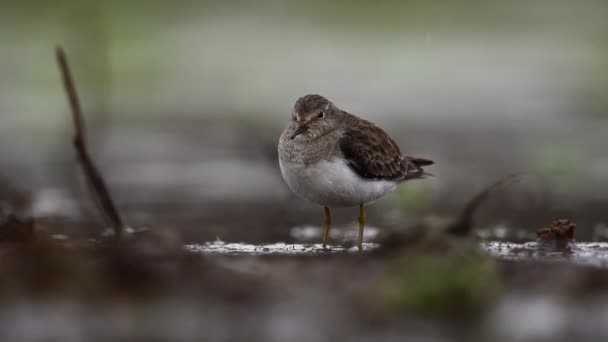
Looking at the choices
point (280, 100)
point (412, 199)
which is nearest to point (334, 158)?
point (412, 199)

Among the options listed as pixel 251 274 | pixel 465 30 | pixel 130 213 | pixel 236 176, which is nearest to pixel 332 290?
pixel 251 274

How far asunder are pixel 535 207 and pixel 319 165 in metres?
4.68

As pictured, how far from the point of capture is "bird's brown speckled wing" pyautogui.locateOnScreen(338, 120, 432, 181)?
7594 millimetres

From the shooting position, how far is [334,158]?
746 centimetres

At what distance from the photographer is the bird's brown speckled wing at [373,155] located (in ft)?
24.9

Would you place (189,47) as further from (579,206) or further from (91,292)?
(91,292)

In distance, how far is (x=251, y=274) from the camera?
5.40 meters

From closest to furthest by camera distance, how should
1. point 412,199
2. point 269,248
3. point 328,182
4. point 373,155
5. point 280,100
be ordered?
point 328,182 < point 269,248 < point 373,155 < point 412,199 < point 280,100

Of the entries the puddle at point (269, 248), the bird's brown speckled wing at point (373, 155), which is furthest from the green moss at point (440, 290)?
the bird's brown speckled wing at point (373, 155)

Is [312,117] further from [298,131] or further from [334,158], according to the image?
[334,158]

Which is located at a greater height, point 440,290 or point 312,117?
point 312,117

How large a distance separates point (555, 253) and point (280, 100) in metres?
13.1

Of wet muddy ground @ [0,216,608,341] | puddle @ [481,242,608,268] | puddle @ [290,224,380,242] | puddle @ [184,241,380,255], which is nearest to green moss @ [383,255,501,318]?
wet muddy ground @ [0,216,608,341]

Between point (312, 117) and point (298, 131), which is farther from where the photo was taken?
Answer: point (312, 117)
